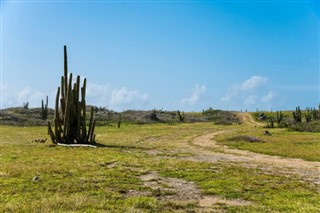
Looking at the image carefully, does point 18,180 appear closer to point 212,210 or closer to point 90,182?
point 90,182

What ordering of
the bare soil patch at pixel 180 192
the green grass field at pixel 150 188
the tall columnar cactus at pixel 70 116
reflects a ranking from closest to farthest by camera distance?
the green grass field at pixel 150 188 < the bare soil patch at pixel 180 192 < the tall columnar cactus at pixel 70 116

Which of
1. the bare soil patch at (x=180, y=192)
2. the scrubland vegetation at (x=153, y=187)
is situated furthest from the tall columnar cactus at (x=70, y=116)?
the bare soil patch at (x=180, y=192)

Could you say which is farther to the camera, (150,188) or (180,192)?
(150,188)

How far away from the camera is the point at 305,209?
37.7 feet

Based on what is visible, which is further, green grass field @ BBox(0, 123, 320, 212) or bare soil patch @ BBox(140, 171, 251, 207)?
bare soil patch @ BBox(140, 171, 251, 207)

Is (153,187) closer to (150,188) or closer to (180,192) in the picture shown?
(150,188)

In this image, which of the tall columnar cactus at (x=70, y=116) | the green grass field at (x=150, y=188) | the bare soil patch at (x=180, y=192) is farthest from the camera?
the tall columnar cactus at (x=70, y=116)

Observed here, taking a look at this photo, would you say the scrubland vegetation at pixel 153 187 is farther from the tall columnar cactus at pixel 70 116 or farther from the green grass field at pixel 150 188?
the tall columnar cactus at pixel 70 116

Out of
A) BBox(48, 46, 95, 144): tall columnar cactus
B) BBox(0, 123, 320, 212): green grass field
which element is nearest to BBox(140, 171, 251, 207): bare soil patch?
BBox(0, 123, 320, 212): green grass field

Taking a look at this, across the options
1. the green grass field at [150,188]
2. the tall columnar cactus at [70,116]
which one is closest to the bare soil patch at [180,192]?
the green grass field at [150,188]

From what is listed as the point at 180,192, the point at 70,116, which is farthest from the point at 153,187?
the point at 70,116

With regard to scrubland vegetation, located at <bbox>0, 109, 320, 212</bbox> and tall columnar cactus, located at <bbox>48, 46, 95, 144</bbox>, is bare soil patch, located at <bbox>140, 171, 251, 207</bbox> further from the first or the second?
tall columnar cactus, located at <bbox>48, 46, 95, 144</bbox>

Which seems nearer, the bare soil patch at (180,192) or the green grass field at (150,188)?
the green grass field at (150,188)

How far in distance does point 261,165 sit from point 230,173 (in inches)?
195
